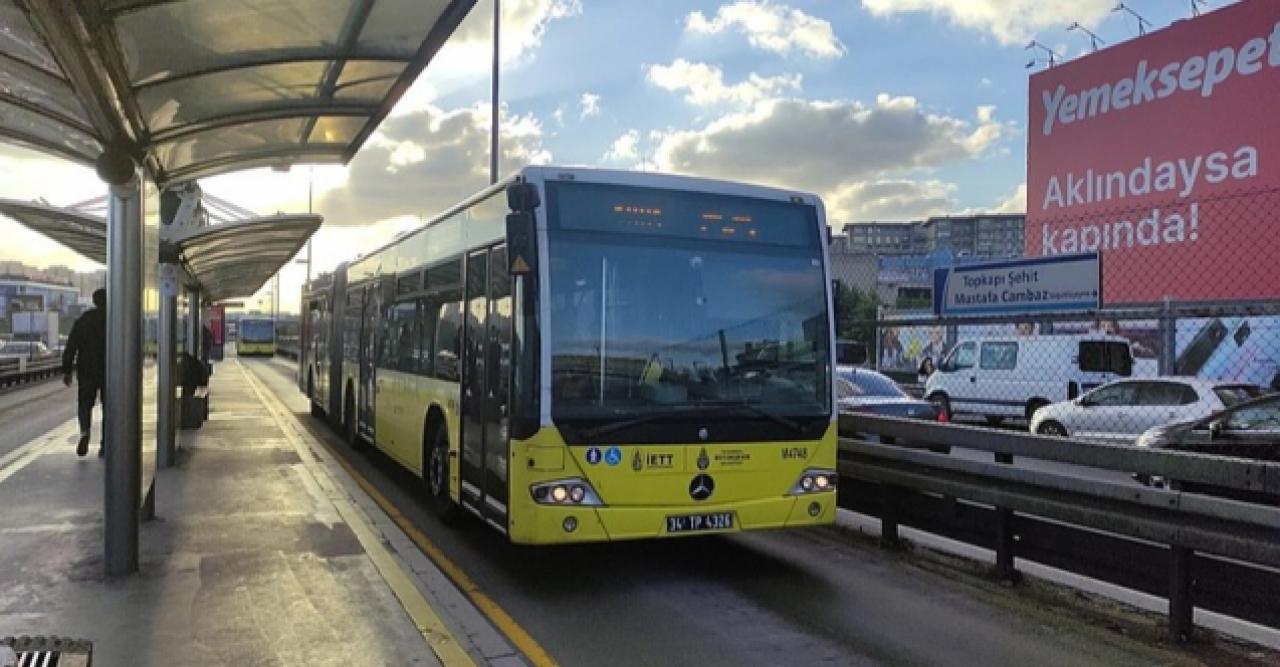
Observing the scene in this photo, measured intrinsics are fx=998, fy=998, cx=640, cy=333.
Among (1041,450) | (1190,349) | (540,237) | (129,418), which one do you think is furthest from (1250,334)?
(129,418)

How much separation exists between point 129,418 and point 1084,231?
121 ft

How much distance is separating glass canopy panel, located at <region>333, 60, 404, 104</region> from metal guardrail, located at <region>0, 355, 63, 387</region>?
24.5 meters

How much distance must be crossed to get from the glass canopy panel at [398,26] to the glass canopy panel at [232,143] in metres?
1.46

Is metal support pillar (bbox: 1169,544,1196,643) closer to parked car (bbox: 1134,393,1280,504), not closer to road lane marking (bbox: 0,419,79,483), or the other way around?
parked car (bbox: 1134,393,1280,504)

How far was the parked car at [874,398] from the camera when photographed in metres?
13.1

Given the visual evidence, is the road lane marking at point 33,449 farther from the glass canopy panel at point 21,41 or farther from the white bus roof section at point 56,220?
the glass canopy panel at point 21,41

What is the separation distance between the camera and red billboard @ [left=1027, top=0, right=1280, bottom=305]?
31.4 m

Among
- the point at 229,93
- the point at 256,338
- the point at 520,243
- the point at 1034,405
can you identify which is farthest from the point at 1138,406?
the point at 256,338

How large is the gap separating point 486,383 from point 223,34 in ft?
9.73

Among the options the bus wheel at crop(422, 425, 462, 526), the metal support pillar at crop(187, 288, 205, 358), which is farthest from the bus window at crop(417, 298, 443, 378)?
the metal support pillar at crop(187, 288, 205, 358)

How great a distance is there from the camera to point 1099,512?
618 cm

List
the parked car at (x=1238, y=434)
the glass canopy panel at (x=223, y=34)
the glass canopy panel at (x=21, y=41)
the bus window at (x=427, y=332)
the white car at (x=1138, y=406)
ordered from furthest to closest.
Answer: the white car at (x=1138, y=406) → the parked car at (x=1238, y=434) → the bus window at (x=427, y=332) → the glass canopy panel at (x=223, y=34) → the glass canopy panel at (x=21, y=41)

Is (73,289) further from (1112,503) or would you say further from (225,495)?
(1112,503)

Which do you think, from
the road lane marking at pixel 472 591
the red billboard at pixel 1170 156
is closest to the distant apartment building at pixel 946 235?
the red billboard at pixel 1170 156
